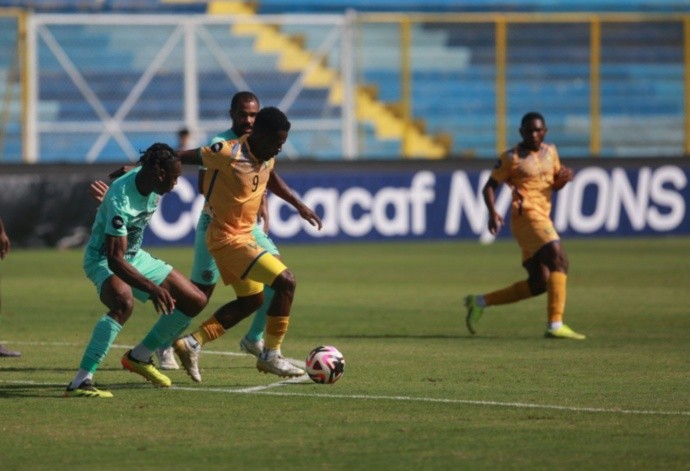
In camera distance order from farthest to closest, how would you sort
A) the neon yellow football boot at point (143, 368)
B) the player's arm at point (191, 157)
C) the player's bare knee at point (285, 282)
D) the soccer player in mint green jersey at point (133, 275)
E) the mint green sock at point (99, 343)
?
the player's arm at point (191, 157) → the player's bare knee at point (285, 282) → the neon yellow football boot at point (143, 368) → the mint green sock at point (99, 343) → the soccer player in mint green jersey at point (133, 275)

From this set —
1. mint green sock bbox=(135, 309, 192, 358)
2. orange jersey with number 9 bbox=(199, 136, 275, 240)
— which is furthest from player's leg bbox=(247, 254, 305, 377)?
mint green sock bbox=(135, 309, 192, 358)

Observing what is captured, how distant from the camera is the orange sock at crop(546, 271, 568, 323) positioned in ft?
45.3

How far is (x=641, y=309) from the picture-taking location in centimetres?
1625

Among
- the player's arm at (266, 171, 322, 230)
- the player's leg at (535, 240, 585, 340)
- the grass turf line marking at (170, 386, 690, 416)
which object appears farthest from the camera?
the player's leg at (535, 240, 585, 340)

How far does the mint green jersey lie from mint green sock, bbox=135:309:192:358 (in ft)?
1.75

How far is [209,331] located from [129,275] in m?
1.64

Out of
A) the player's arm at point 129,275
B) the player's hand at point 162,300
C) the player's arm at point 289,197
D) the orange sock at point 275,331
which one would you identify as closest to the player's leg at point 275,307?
the orange sock at point 275,331

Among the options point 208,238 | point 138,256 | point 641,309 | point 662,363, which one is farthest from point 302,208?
point 641,309

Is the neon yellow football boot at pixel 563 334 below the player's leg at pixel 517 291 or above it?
below

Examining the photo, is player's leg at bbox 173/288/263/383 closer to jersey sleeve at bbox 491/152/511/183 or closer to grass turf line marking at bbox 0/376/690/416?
grass turf line marking at bbox 0/376/690/416

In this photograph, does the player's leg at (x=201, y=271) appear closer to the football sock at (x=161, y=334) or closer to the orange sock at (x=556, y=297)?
the football sock at (x=161, y=334)

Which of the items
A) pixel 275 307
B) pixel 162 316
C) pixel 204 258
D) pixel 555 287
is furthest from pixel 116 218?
pixel 555 287

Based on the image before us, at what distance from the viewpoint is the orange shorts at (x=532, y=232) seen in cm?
1421

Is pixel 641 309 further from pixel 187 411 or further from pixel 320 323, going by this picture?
pixel 187 411
